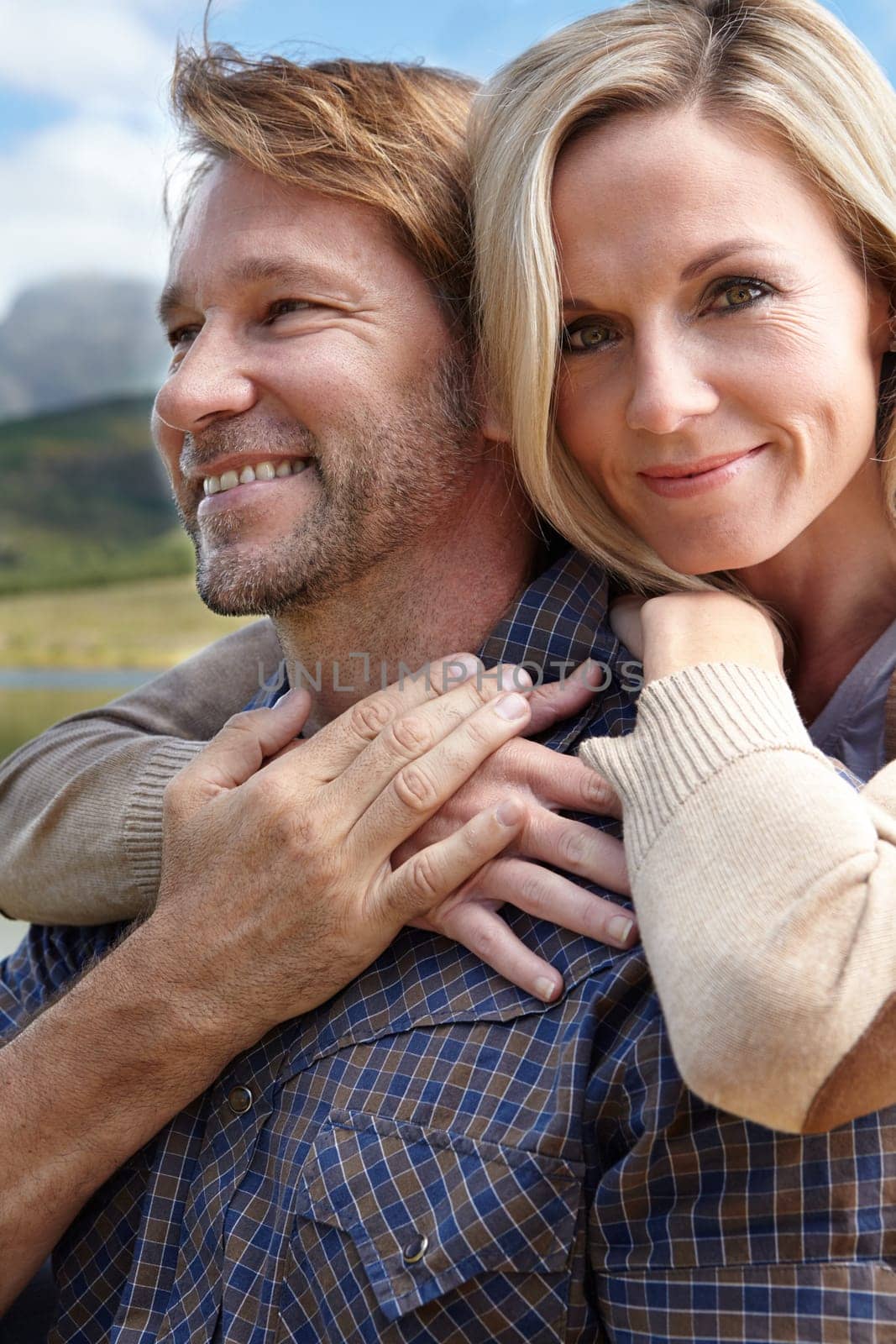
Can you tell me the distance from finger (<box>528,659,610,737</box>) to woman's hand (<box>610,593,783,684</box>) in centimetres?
7

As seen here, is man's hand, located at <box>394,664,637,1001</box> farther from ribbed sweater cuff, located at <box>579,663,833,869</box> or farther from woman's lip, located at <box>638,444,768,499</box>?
woman's lip, located at <box>638,444,768,499</box>

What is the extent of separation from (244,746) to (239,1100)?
1.27 ft

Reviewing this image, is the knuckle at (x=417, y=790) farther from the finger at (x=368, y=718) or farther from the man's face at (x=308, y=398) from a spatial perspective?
the man's face at (x=308, y=398)

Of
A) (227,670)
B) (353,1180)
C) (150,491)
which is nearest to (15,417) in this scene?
(150,491)

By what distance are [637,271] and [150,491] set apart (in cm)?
1177

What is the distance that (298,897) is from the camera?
1169mm

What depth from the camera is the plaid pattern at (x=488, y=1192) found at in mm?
902

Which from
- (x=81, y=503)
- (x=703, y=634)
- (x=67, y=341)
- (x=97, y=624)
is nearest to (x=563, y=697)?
(x=703, y=634)

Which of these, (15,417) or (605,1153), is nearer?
(605,1153)

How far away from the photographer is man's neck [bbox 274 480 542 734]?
4.81 ft

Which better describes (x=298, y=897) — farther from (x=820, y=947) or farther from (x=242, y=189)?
(x=242, y=189)

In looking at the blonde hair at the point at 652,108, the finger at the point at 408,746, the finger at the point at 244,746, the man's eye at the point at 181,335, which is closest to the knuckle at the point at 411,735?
the finger at the point at 408,746

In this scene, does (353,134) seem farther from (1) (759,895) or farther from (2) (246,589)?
(1) (759,895)

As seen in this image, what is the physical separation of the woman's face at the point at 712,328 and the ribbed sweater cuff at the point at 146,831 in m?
0.68
